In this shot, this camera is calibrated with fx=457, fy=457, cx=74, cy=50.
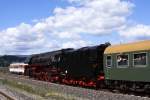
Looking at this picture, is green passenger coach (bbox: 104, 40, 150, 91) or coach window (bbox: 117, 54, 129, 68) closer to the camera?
green passenger coach (bbox: 104, 40, 150, 91)

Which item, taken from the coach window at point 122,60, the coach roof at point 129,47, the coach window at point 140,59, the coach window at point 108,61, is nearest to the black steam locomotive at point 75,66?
the coach window at point 108,61

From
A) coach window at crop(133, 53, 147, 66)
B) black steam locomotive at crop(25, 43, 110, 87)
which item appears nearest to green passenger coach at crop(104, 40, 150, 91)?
coach window at crop(133, 53, 147, 66)

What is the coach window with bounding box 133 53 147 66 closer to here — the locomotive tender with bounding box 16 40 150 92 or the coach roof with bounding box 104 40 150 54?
the locomotive tender with bounding box 16 40 150 92

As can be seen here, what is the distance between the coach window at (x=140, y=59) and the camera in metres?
24.3

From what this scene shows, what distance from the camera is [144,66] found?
79.6 feet

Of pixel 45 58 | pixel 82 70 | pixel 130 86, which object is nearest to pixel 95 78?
pixel 82 70

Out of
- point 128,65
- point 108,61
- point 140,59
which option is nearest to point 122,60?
point 128,65

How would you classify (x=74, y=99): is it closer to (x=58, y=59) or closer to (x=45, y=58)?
(x=58, y=59)

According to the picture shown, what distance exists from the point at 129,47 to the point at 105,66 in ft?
13.1

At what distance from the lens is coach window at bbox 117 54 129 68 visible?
2653cm

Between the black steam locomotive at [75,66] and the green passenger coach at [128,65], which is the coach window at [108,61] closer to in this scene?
the green passenger coach at [128,65]

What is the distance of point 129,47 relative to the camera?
86.4ft

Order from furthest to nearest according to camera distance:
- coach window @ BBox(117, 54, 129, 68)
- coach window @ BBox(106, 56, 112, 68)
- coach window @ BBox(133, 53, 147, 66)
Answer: coach window @ BBox(106, 56, 112, 68), coach window @ BBox(117, 54, 129, 68), coach window @ BBox(133, 53, 147, 66)

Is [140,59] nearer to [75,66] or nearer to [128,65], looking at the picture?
[128,65]
